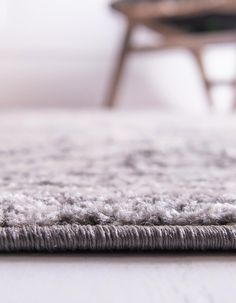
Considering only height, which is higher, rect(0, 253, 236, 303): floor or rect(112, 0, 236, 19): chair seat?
rect(112, 0, 236, 19): chair seat

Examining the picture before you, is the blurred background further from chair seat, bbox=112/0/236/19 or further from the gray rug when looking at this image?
the gray rug

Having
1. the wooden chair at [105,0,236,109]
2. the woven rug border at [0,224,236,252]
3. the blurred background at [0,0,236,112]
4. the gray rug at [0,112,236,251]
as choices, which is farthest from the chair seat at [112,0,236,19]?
the woven rug border at [0,224,236,252]

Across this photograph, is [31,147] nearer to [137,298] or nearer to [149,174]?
[149,174]

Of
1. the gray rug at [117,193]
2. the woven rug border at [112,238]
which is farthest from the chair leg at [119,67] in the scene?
the woven rug border at [112,238]

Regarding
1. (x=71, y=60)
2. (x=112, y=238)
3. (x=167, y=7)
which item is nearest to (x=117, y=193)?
(x=112, y=238)

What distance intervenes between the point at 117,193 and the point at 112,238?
0.09 meters

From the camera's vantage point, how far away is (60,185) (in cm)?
40

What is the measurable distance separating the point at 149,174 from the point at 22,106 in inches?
55.0

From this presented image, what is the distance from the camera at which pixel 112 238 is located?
277mm

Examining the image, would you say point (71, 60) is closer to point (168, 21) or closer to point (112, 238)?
point (168, 21)

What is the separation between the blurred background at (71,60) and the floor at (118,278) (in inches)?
61.7

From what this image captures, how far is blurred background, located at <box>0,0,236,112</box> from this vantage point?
1763 mm

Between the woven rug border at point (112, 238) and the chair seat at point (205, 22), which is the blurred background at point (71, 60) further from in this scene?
the woven rug border at point (112, 238)

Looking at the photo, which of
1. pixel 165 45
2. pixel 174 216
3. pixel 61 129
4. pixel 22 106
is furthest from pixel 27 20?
pixel 174 216
